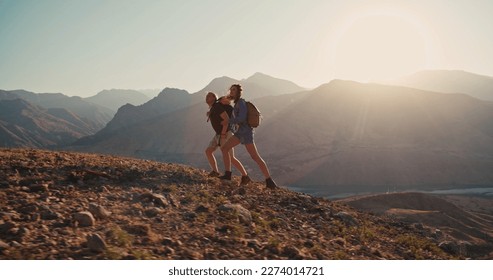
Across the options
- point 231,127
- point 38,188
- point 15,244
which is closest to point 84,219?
point 15,244

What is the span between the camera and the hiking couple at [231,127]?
28.0ft

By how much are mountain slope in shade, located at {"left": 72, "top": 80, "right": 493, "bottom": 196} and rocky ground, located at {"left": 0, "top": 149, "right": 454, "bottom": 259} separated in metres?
84.3

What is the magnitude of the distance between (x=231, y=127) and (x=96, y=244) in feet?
17.2

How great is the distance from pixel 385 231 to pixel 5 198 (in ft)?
22.7

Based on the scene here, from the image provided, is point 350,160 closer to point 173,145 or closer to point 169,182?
point 173,145

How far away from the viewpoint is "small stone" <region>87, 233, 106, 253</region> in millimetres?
3932

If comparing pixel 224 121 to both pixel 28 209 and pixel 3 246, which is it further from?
pixel 3 246

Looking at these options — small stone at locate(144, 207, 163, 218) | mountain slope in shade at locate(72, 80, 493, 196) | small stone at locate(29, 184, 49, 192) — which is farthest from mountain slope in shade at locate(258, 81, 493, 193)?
small stone at locate(29, 184, 49, 192)

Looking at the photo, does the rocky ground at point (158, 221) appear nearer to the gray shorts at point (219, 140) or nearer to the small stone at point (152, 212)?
the small stone at point (152, 212)

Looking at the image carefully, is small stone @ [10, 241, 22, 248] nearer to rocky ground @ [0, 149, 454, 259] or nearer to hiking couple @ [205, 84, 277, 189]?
rocky ground @ [0, 149, 454, 259]

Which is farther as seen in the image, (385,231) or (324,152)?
(324,152)

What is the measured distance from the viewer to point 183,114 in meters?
174

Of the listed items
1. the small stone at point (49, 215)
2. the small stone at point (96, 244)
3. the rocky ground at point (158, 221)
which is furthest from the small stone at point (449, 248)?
the small stone at point (49, 215)

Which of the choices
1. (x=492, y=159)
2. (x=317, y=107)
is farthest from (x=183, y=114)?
(x=492, y=159)
